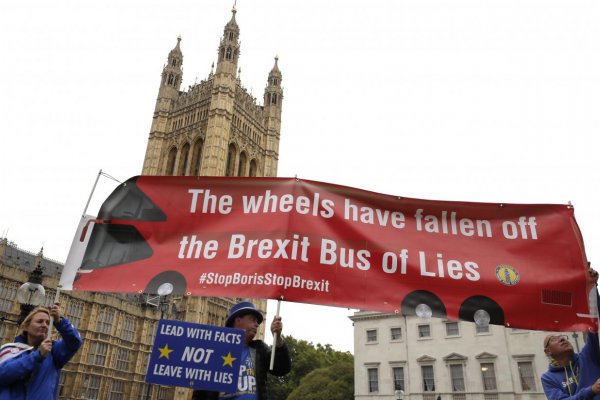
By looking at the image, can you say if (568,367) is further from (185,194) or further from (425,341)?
(425,341)

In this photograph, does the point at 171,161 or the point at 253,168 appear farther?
the point at 253,168

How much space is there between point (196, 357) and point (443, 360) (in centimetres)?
3115

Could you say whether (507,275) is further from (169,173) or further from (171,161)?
(171,161)

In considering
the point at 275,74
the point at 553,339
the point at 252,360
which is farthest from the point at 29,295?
the point at 275,74

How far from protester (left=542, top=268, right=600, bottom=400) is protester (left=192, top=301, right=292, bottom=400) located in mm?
2660

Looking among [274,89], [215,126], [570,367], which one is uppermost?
[274,89]

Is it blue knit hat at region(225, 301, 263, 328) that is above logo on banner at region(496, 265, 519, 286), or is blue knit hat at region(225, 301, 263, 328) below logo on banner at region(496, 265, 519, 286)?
below

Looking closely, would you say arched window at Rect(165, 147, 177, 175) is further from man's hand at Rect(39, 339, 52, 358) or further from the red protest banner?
man's hand at Rect(39, 339, 52, 358)

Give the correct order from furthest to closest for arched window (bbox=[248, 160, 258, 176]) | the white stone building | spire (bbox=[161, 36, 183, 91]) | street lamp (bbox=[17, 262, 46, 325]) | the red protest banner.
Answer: spire (bbox=[161, 36, 183, 91])
arched window (bbox=[248, 160, 258, 176])
the white stone building
street lamp (bbox=[17, 262, 46, 325])
the red protest banner

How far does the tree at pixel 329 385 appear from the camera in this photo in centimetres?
4294

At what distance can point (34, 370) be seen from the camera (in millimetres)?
4105

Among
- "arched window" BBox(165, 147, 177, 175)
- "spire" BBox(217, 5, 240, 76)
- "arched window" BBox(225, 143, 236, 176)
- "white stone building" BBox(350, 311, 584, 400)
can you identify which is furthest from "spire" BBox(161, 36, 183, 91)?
"white stone building" BBox(350, 311, 584, 400)

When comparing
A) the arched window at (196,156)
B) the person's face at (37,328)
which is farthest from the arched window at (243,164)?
the person's face at (37,328)

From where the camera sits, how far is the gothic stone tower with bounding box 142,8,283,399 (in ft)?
197
